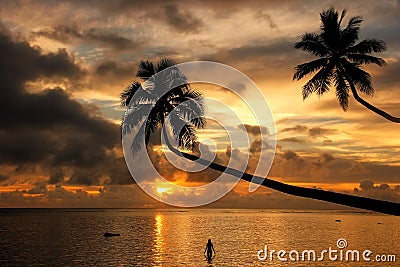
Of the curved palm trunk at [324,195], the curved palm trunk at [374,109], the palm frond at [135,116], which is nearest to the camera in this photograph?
the curved palm trunk at [324,195]

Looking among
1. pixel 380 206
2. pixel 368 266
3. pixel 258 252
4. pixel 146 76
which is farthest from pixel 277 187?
pixel 258 252

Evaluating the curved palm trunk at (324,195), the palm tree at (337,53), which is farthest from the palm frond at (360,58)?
the curved palm trunk at (324,195)

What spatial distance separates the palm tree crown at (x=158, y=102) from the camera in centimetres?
3188

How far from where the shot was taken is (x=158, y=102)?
32875 millimetres

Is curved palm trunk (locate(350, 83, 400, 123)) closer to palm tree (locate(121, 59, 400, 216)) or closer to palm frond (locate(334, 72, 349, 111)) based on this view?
palm frond (locate(334, 72, 349, 111))

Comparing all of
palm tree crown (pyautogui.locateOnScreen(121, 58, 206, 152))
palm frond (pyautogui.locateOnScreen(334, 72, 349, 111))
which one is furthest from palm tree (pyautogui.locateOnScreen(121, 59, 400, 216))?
palm frond (pyautogui.locateOnScreen(334, 72, 349, 111))

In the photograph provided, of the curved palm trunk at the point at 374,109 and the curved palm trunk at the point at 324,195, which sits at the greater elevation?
the curved palm trunk at the point at 374,109

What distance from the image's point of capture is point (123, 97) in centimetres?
3469

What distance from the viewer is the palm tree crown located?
3188cm

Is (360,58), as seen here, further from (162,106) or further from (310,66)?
(162,106)

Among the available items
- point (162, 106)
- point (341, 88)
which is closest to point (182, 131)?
point (162, 106)

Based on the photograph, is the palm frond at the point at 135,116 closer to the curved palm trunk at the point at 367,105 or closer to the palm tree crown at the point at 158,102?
the palm tree crown at the point at 158,102

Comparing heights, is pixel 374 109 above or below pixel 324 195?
above

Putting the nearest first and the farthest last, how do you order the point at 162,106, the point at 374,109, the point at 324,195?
the point at 324,195, the point at 374,109, the point at 162,106
